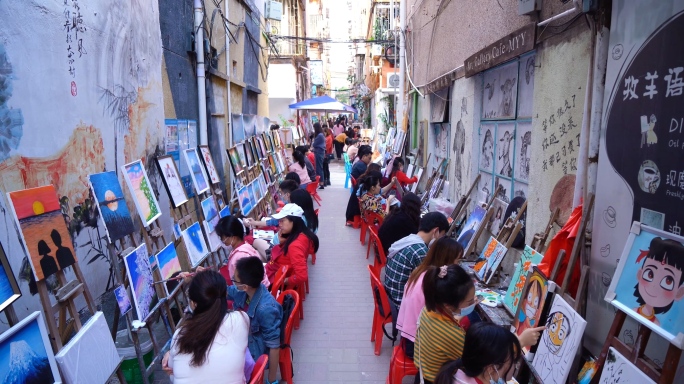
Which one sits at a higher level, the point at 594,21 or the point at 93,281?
the point at 594,21

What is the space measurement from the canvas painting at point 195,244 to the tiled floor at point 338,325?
1397 millimetres

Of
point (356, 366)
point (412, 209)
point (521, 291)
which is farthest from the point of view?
point (412, 209)

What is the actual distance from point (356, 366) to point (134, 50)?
416cm

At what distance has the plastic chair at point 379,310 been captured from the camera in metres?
4.59

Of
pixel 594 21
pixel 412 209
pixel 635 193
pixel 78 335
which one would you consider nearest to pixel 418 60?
pixel 412 209

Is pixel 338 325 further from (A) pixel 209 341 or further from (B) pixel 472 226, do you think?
(A) pixel 209 341

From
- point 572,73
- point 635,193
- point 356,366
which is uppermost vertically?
point 572,73

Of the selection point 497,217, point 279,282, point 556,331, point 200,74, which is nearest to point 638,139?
point 556,331

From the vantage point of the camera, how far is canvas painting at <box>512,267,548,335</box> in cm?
329

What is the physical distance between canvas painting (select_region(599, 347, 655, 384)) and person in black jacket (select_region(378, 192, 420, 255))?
11.0 feet

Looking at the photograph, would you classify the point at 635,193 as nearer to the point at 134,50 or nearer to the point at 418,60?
the point at 134,50

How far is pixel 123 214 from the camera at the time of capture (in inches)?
148

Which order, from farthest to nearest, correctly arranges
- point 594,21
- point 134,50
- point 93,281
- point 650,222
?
point 134,50 < point 93,281 < point 594,21 < point 650,222

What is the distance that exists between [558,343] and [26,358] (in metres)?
2.93
